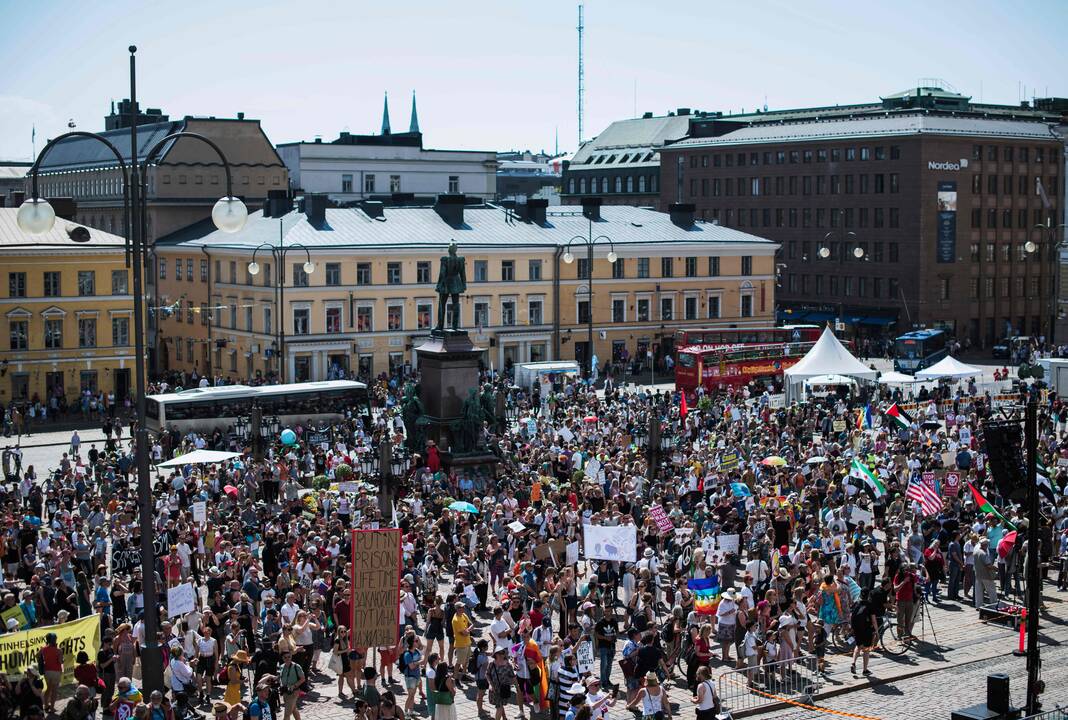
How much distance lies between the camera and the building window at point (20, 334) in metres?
64.2

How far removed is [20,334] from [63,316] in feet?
6.58

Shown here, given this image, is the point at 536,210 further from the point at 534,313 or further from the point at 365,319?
the point at 365,319

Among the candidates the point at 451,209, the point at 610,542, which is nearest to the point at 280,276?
the point at 451,209

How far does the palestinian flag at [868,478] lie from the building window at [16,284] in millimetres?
42840

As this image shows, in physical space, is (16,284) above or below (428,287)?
above

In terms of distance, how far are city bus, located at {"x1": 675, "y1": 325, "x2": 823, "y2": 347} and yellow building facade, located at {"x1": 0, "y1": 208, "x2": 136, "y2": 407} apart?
25.7m

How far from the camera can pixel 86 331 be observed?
65875 millimetres

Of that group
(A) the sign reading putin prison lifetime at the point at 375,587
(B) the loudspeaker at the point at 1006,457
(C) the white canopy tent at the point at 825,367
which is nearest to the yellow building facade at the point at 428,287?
(C) the white canopy tent at the point at 825,367

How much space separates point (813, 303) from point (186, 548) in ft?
261

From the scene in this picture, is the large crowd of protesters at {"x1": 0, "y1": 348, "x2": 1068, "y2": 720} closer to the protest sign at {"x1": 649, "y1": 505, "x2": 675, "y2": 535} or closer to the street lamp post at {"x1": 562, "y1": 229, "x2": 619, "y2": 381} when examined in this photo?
the protest sign at {"x1": 649, "y1": 505, "x2": 675, "y2": 535}

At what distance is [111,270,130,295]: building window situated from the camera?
66.3 m

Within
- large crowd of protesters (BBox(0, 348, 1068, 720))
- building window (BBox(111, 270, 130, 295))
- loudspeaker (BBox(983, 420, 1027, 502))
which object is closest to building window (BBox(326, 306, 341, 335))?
building window (BBox(111, 270, 130, 295))

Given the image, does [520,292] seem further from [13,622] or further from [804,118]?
[13,622]

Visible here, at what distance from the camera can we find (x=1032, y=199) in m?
99.3
